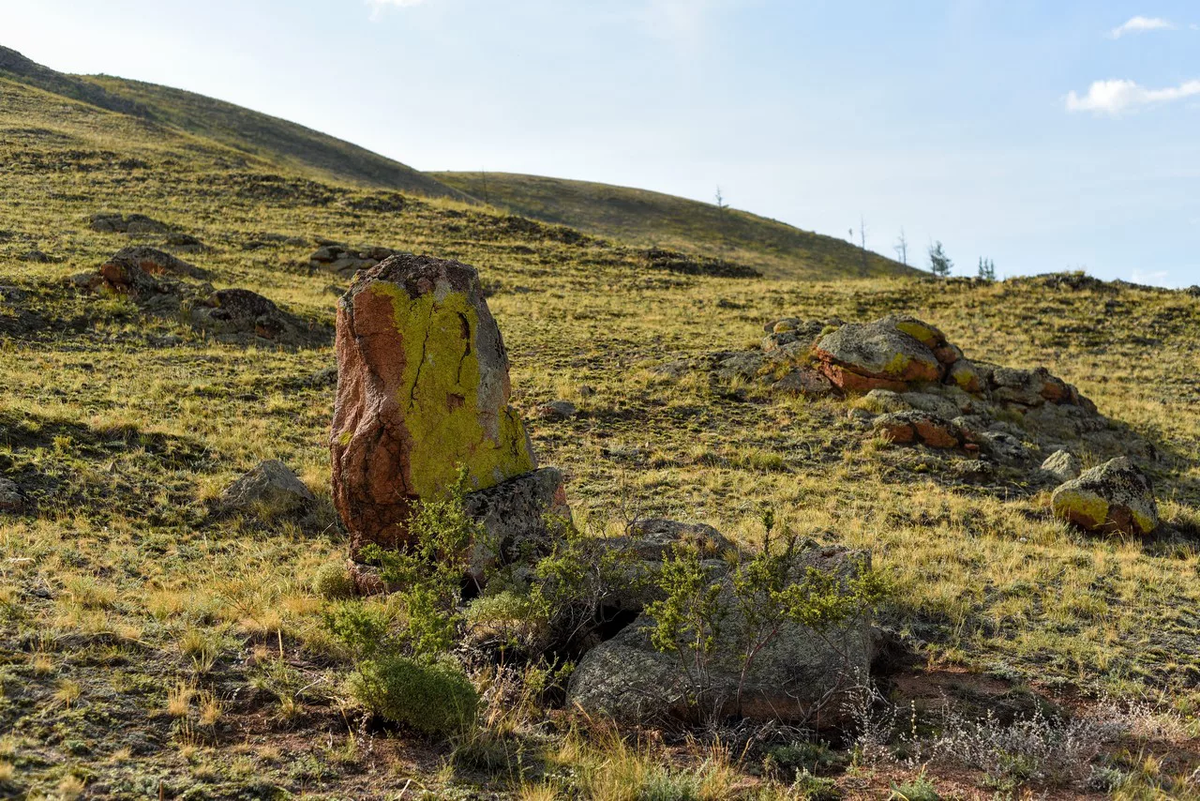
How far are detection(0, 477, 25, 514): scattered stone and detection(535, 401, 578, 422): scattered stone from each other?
9.42 metres

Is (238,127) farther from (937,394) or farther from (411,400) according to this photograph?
(411,400)

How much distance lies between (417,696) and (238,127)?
77.9 metres

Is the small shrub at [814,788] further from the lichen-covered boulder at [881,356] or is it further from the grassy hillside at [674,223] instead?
the grassy hillside at [674,223]

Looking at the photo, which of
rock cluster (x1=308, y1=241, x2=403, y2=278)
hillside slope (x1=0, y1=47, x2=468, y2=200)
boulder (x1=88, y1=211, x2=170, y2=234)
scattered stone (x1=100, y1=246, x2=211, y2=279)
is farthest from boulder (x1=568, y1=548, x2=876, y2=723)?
hillside slope (x1=0, y1=47, x2=468, y2=200)

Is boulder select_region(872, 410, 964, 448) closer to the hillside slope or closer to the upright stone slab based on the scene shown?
the upright stone slab

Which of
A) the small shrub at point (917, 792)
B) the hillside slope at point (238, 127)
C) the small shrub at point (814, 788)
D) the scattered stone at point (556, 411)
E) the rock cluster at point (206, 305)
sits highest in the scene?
the hillside slope at point (238, 127)

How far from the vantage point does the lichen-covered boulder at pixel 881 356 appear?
18875 millimetres

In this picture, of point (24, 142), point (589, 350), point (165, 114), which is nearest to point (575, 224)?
point (165, 114)

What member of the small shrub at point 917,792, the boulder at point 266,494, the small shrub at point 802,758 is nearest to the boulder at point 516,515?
the small shrub at point 802,758

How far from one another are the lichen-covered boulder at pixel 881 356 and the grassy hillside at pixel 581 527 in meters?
1.25

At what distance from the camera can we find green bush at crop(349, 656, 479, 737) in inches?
216

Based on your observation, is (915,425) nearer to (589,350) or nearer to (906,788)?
(589,350)

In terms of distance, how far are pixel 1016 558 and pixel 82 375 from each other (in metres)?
17.0

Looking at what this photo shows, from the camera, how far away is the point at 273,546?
9.52 meters
